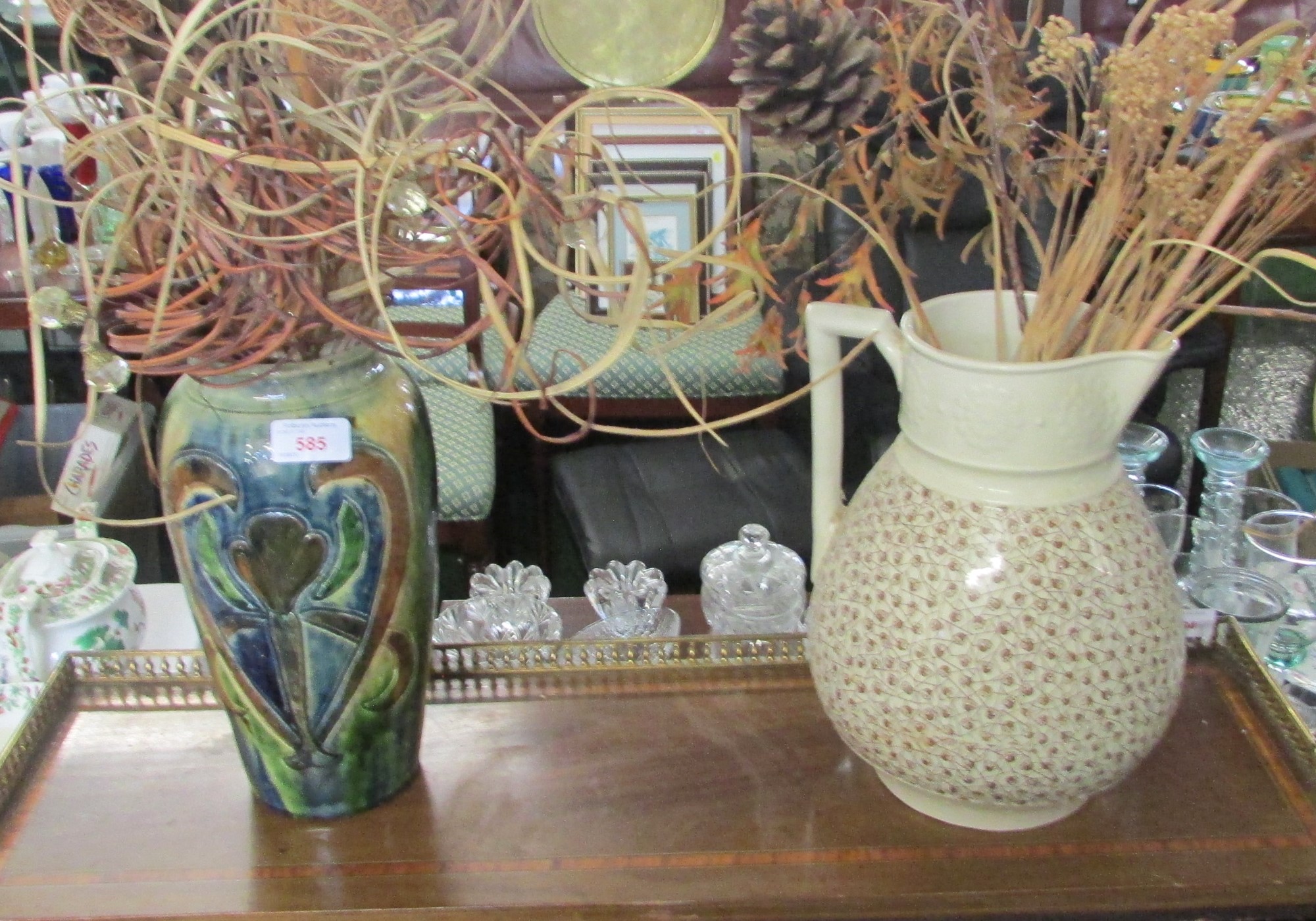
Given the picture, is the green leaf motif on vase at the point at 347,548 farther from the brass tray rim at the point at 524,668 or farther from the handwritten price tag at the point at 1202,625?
the handwritten price tag at the point at 1202,625

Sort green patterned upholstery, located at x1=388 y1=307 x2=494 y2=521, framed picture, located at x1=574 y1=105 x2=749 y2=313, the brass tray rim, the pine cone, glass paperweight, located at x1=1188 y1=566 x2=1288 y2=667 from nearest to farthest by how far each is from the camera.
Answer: the pine cone → the brass tray rim → glass paperweight, located at x1=1188 y1=566 x2=1288 y2=667 → green patterned upholstery, located at x1=388 y1=307 x2=494 y2=521 → framed picture, located at x1=574 y1=105 x2=749 y2=313

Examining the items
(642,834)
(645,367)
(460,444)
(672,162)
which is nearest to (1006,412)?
(642,834)

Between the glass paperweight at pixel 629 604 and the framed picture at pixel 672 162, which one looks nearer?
the glass paperweight at pixel 629 604

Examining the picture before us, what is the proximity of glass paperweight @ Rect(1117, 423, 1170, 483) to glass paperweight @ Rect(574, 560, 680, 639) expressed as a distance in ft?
1.23

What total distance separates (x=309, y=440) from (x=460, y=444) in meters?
1.03

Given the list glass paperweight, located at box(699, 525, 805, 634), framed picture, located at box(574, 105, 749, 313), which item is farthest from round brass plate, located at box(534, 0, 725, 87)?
framed picture, located at box(574, 105, 749, 313)

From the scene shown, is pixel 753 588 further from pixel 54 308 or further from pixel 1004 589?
pixel 54 308

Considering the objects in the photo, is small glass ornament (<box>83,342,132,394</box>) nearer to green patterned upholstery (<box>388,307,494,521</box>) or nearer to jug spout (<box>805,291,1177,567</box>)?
jug spout (<box>805,291,1177,567</box>)

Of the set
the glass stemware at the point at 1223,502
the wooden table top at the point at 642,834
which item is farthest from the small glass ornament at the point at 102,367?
the glass stemware at the point at 1223,502

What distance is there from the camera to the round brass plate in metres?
0.66

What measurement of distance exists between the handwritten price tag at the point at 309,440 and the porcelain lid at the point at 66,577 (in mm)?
375

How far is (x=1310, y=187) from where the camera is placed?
0.47m

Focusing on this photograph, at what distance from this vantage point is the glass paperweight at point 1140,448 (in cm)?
90

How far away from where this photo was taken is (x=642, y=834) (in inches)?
24.0
